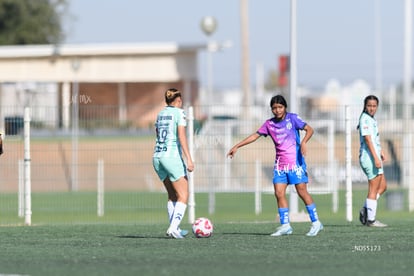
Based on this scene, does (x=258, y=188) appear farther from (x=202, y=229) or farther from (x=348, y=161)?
(x=202, y=229)

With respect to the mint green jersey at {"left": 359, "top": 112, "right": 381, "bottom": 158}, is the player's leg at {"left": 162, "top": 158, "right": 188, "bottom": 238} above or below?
below

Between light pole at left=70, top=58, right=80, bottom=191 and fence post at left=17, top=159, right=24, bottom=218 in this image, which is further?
light pole at left=70, top=58, right=80, bottom=191

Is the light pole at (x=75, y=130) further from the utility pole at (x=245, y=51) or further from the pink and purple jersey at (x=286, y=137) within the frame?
the utility pole at (x=245, y=51)

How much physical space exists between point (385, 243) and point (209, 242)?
2265 millimetres

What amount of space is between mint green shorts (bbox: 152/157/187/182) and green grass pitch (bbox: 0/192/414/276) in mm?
869

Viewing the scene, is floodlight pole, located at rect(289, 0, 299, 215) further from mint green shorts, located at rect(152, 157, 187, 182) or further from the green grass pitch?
mint green shorts, located at rect(152, 157, 187, 182)

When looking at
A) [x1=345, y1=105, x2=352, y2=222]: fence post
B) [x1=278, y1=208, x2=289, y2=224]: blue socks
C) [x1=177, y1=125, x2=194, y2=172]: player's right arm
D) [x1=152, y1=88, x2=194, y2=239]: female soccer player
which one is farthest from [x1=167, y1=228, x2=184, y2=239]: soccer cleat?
[x1=345, y1=105, x2=352, y2=222]: fence post

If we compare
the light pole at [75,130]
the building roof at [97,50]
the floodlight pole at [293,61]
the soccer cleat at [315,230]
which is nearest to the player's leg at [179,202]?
the soccer cleat at [315,230]

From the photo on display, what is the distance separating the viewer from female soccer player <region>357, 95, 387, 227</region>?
61.7ft

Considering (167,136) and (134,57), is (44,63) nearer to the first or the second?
(134,57)

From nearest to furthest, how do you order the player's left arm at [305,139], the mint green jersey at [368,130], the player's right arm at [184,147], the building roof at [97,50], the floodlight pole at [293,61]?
the player's right arm at [184,147]
the player's left arm at [305,139]
the mint green jersey at [368,130]
the floodlight pole at [293,61]
the building roof at [97,50]

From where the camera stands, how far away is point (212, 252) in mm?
14352

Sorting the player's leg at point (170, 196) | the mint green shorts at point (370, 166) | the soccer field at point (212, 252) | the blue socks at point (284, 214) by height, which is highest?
the mint green shorts at point (370, 166)

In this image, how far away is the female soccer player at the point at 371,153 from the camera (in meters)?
18.8
